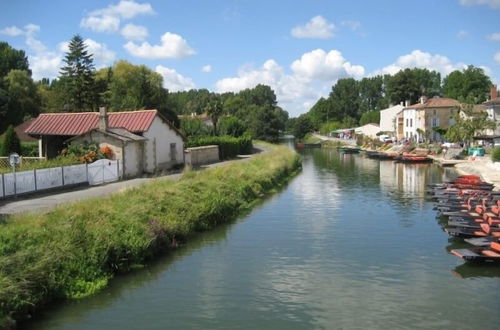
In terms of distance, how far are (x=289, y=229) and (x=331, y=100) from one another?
155635mm

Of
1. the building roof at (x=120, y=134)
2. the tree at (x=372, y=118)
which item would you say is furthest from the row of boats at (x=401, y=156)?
the tree at (x=372, y=118)

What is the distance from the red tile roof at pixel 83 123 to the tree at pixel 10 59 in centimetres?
5236

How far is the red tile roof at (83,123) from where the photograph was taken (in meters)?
40.8

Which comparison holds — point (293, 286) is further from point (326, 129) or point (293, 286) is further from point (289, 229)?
point (326, 129)

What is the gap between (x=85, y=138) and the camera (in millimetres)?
36750

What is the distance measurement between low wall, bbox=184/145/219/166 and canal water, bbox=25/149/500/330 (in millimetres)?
21234

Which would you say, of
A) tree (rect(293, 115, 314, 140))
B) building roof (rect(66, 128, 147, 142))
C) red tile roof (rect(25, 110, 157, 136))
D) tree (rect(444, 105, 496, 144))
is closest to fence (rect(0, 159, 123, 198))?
building roof (rect(66, 128, 147, 142))

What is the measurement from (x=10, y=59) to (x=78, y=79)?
27.2 m

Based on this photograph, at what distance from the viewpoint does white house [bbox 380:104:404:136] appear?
110062 mm

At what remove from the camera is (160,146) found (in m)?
42.3

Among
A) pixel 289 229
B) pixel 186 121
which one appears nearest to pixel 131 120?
pixel 289 229

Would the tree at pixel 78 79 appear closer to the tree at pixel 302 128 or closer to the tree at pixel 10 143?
the tree at pixel 10 143

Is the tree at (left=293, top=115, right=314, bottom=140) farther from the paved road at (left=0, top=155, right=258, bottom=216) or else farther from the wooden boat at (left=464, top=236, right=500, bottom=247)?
the wooden boat at (left=464, top=236, right=500, bottom=247)

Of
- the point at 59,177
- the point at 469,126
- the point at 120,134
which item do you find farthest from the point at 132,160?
the point at 469,126
